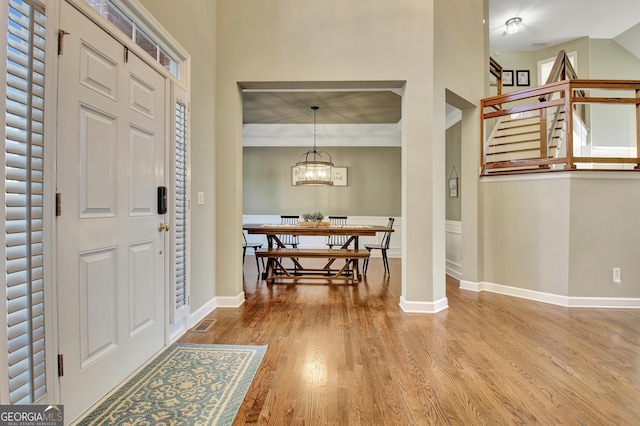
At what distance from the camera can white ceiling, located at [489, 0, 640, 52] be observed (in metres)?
5.06

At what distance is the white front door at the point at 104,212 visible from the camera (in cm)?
145

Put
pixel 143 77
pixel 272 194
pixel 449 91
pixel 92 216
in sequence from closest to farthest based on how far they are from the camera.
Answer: pixel 92 216, pixel 143 77, pixel 449 91, pixel 272 194

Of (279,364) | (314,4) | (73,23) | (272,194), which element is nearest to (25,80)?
(73,23)

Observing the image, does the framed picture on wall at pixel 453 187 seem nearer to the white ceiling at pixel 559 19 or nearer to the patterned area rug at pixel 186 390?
the white ceiling at pixel 559 19

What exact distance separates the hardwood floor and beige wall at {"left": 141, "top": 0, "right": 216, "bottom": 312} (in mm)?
514

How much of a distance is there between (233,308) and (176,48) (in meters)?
2.53

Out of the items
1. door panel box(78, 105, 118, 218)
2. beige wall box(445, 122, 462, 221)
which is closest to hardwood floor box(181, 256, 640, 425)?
door panel box(78, 105, 118, 218)

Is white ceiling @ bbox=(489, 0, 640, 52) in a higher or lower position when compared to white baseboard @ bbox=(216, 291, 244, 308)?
higher

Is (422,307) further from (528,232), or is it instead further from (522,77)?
(522,77)

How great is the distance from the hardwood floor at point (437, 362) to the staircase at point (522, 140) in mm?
1777

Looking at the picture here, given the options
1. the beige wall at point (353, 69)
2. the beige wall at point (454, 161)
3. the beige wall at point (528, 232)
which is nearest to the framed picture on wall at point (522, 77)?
the beige wall at point (454, 161)

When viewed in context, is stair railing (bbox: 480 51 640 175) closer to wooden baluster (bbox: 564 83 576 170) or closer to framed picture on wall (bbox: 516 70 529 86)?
wooden baluster (bbox: 564 83 576 170)

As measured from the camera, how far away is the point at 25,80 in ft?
4.06

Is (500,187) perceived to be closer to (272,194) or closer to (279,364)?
(279,364)
